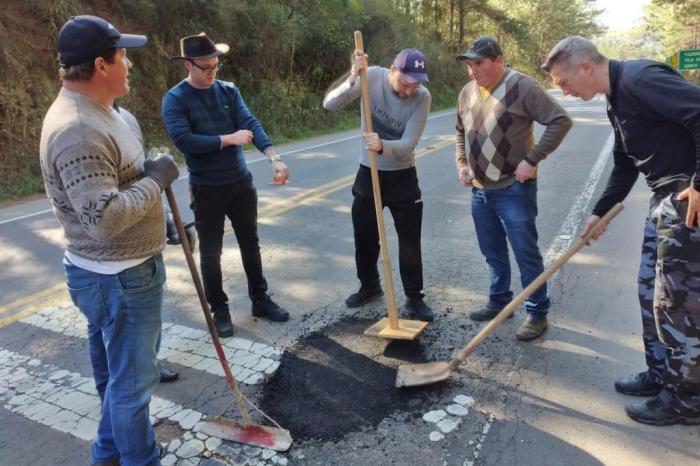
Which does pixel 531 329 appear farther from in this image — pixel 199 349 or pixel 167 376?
pixel 167 376

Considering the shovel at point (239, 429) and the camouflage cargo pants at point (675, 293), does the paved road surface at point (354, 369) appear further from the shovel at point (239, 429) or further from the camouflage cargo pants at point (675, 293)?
the camouflage cargo pants at point (675, 293)

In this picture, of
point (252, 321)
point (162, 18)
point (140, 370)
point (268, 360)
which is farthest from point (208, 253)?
point (162, 18)

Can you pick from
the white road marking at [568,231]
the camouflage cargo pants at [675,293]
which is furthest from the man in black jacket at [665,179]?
the white road marking at [568,231]

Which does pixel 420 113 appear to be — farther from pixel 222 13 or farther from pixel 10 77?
pixel 222 13

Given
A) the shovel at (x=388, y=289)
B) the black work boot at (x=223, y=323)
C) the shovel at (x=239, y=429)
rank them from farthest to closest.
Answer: the black work boot at (x=223, y=323) < the shovel at (x=388, y=289) < the shovel at (x=239, y=429)

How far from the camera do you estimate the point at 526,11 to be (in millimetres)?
49812

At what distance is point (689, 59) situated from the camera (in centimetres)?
1545

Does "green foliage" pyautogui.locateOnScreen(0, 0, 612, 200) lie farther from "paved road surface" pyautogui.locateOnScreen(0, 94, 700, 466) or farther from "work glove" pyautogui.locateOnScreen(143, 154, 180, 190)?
"work glove" pyautogui.locateOnScreen(143, 154, 180, 190)

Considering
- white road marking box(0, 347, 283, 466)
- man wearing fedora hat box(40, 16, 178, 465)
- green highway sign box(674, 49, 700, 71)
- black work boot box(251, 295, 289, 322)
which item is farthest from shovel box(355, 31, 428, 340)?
green highway sign box(674, 49, 700, 71)

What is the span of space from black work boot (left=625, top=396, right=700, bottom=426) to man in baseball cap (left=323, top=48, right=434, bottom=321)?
60.2 inches

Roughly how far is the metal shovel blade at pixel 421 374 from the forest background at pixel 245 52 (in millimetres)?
8276

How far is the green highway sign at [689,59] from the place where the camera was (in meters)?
15.3

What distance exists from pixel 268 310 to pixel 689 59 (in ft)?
54.8

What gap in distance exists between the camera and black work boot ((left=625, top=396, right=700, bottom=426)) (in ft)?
8.87
